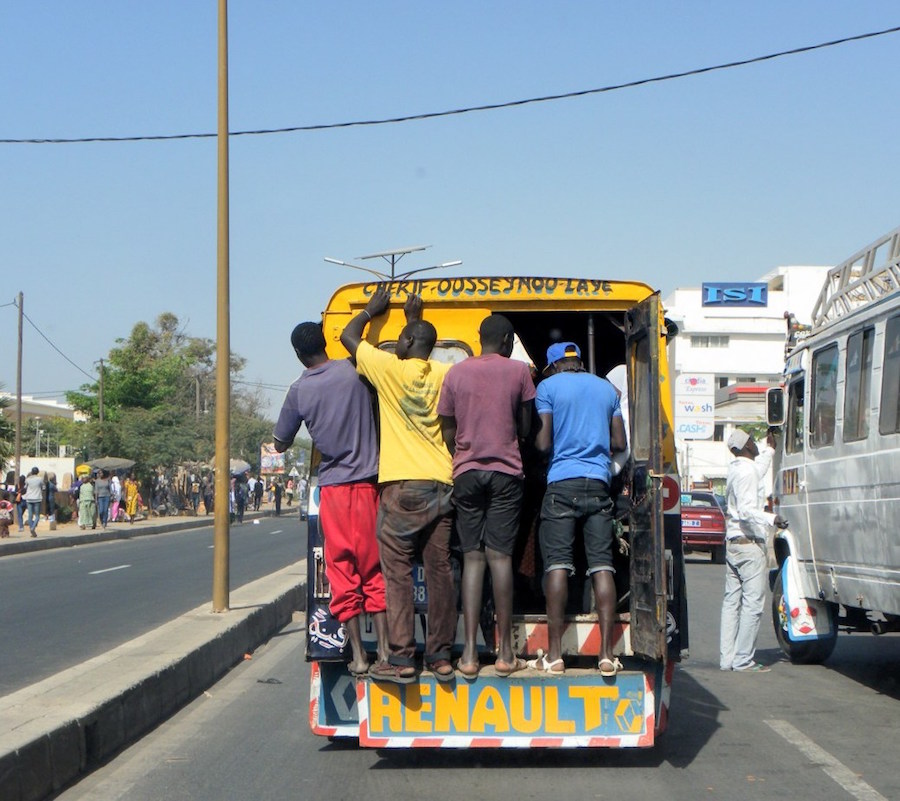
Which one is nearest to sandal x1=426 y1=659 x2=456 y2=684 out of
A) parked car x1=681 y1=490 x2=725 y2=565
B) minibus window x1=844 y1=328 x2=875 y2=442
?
Answer: minibus window x1=844 y1=328 x2=875 y2=442

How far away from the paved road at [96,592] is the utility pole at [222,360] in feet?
3.97

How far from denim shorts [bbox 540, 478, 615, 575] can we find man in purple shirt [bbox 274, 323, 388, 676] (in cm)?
89

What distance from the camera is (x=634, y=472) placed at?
6.59 meters

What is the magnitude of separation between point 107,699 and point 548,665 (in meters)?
2.50

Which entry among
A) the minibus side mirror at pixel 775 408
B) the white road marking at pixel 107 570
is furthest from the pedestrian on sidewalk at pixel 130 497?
the minibus side mirror at pixel 775 408

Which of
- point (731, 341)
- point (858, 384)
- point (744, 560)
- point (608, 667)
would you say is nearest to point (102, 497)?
point (744, 560)

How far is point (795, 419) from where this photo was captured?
10.4 m

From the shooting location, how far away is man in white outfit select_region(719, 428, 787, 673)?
9.87 metres

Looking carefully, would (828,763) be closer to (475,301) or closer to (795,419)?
(475,301)

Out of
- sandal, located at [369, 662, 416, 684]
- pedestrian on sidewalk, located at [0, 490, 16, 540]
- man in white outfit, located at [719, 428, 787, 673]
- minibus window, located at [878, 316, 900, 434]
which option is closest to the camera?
sandal, located at [369, 662, 416, 684]

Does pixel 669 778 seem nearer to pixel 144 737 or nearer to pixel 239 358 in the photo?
pixel 144 737

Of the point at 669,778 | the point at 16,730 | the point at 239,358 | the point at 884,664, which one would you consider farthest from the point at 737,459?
the point at 239,358

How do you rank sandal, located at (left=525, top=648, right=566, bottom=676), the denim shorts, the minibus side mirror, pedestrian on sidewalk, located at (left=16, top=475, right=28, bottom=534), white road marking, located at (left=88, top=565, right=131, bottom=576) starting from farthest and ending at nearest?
pedestrian on sidewalk, located at (left=16, top=475, right=28, bottom=534), white road marking, located at (left=88, top=565, right=131, bottom=576), the minibus side mirror, the denim shorts, sandal, located at (left=525, top=648, right=566, bottom=676)

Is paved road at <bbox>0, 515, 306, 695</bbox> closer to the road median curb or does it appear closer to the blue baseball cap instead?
the road median curb
